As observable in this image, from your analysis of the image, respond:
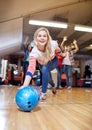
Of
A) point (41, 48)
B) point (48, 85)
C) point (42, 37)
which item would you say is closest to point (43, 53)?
point (41, 48)

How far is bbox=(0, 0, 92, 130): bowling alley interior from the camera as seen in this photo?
1499 mm

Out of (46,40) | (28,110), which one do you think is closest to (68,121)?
(28,110)

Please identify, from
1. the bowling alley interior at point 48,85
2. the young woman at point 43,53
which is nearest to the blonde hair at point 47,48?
the young woman at point 43,53

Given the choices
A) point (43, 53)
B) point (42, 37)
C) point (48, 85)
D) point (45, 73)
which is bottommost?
point (48, 85)

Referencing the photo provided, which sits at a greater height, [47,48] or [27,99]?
[47,48]

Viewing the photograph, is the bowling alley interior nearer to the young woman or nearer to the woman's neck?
the young woman

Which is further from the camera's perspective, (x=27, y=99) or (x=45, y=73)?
(x=45, y=73)

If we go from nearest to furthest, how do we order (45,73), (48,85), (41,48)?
(41,48), (45,73), (48,85)

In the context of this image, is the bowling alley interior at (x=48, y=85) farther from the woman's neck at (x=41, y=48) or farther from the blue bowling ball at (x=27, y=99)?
the woman's neck at (x=41, y=48)

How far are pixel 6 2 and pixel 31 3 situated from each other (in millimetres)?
852

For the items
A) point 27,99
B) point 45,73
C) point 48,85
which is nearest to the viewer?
point 27,99

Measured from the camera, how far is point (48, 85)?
18.0ft

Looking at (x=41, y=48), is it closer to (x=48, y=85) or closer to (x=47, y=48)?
(x=47, y=48)

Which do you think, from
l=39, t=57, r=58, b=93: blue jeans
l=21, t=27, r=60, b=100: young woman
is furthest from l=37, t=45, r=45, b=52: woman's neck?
l=39, t=57, r=58, b=93: blue jeans
